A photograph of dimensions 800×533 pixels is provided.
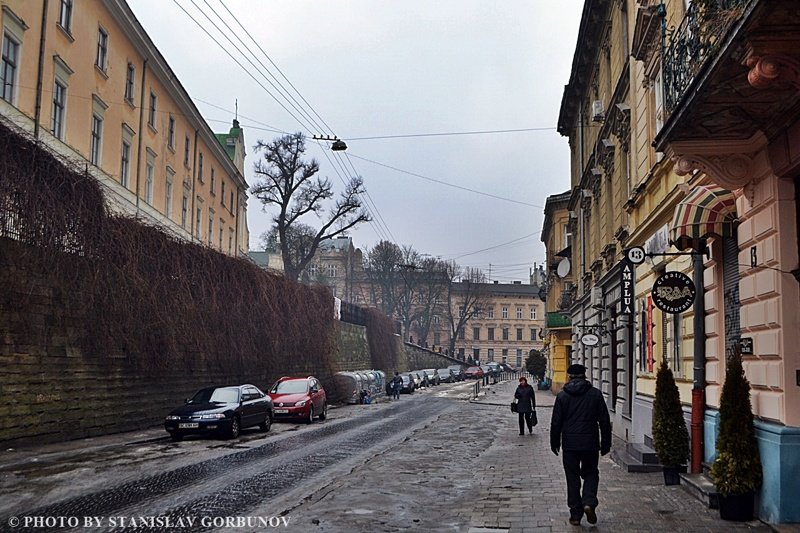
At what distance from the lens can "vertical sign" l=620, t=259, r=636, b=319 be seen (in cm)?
1727

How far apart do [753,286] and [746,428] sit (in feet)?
5.61

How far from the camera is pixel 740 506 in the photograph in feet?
28.1

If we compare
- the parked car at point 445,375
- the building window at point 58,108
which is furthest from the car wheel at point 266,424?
the parked car at point 445,375

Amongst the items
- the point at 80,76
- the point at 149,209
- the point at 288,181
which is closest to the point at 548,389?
the point at 288,181

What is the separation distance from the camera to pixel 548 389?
56.6 meters

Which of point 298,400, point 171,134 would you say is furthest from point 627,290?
point 171,134

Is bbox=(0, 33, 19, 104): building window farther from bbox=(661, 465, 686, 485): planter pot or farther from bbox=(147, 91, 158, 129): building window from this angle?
bbox=(661, 465, 686, 485): planter pot

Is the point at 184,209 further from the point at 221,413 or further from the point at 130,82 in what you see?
the point at 221,413

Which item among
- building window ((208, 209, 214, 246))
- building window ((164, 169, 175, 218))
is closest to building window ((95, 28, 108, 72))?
building window ((164, 169, 175, 218))

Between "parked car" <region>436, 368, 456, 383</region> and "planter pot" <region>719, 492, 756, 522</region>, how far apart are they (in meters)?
65.2

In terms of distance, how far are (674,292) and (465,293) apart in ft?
306

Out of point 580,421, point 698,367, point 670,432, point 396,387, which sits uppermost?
point 698,367

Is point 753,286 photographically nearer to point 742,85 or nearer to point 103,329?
point 742,85

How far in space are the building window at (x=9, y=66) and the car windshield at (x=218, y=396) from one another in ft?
34.3
